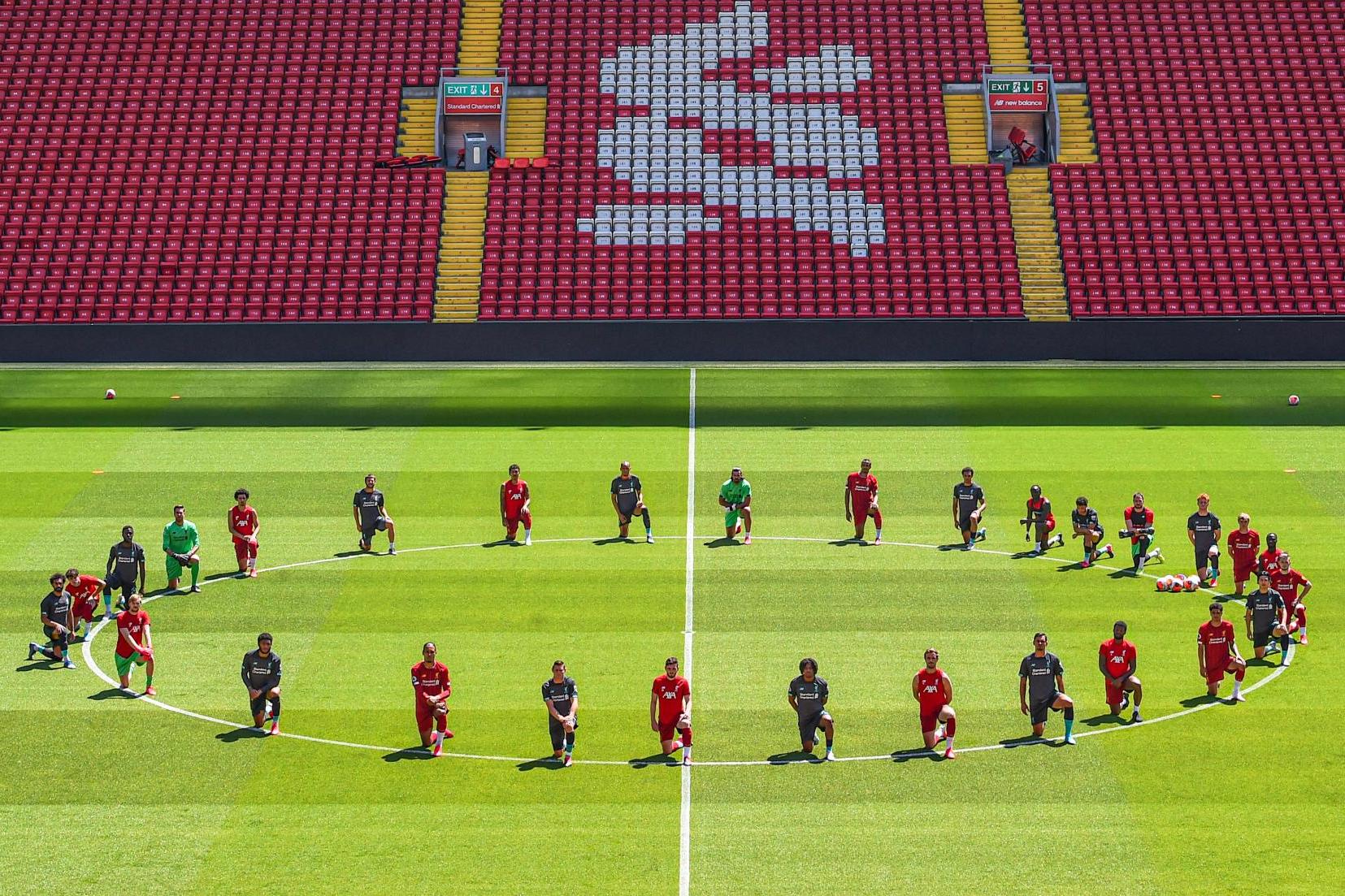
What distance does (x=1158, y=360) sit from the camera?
46.6m

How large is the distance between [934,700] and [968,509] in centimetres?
974

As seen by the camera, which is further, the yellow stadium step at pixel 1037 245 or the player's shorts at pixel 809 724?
the yellow stadium step at pixel 1037 245

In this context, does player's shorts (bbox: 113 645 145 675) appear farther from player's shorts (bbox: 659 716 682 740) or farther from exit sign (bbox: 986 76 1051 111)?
exit sign (bbox: 986 76 1051 111)

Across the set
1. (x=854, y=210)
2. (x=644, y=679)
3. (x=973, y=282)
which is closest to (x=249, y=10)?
(x=854, y=210)

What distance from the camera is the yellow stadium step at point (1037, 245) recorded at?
1905 inches

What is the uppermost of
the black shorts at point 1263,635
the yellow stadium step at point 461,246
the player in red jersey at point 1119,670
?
the yellow stadium step at point 461,246

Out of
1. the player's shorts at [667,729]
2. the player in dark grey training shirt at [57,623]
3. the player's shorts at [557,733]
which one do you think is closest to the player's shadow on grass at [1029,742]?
the player's shorts at [667,729]

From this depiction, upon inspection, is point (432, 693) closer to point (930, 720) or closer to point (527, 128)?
point (930, 720)

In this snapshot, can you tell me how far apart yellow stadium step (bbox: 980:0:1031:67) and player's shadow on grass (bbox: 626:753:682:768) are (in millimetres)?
38353

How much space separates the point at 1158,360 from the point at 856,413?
10308 millimetres

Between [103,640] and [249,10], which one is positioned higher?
[249,10]

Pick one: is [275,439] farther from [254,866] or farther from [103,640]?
[254,866]

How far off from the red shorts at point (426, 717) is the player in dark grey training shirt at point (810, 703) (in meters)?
4.52

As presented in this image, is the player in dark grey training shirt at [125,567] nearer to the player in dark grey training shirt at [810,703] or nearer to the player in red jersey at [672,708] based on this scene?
the player in red jersey at [672,708]
